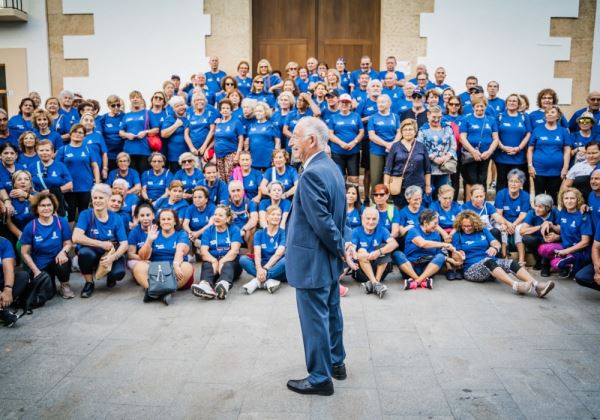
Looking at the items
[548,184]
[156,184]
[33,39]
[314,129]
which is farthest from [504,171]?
[33,39]

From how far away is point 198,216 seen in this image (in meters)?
6.73

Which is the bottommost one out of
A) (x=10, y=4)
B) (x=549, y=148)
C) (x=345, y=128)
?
(x=549, y=148)

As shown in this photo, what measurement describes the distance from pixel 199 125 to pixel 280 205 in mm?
2043

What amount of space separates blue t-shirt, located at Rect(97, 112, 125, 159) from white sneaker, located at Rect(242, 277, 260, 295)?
11.2ft

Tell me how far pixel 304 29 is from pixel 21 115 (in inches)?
204

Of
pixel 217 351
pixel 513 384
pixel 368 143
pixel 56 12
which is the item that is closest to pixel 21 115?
pixel 56 12

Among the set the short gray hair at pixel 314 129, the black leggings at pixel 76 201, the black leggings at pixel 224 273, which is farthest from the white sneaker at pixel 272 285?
the black leggings at pixel 76 201

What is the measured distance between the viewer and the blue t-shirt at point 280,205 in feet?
22.2

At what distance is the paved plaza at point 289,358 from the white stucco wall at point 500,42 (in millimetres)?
5069

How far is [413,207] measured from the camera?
655 cm

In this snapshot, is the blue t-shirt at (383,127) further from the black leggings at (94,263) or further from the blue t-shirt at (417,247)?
the black leggings at (94,263)

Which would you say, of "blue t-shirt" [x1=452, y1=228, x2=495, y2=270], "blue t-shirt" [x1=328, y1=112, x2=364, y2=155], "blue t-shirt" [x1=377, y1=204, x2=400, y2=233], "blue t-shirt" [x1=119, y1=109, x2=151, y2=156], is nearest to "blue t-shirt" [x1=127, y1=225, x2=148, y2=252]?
"blue t-shirt" [x1=119, y1=109, x2=151, y2=156]

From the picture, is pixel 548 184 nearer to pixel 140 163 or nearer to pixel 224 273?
pixel 224 273

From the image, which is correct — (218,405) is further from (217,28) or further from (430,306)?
(217,28)
